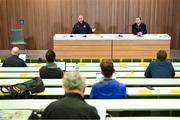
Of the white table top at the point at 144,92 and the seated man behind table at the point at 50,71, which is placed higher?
the seated man behind table at the point at 50,71

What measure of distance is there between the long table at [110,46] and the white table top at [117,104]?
5693 mm

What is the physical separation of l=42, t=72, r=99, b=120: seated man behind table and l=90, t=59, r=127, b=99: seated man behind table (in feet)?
3.78

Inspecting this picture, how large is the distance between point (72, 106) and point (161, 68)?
3.07m

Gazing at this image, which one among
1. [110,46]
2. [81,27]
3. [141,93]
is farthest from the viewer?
[81,27]

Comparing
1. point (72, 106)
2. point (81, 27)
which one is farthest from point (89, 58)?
point (72, 106)

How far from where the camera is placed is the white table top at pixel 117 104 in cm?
343

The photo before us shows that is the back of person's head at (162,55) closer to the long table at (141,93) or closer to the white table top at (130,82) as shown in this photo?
the white table top at (130,82)

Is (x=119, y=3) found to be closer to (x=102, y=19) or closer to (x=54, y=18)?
(x=102, y=19)

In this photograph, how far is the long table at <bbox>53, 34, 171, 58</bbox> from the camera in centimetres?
927

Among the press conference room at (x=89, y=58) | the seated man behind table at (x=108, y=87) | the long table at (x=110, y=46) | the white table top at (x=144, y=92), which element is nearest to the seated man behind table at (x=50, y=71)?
the press conference room at (x=89, y=58)

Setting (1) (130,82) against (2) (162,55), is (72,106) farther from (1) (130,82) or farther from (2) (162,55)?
(2) (162,55)

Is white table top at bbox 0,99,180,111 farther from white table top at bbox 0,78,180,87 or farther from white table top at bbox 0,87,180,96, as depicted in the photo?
white table top at bbox 0,78,180,87

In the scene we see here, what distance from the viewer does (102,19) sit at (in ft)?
36.4

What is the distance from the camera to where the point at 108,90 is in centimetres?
379
